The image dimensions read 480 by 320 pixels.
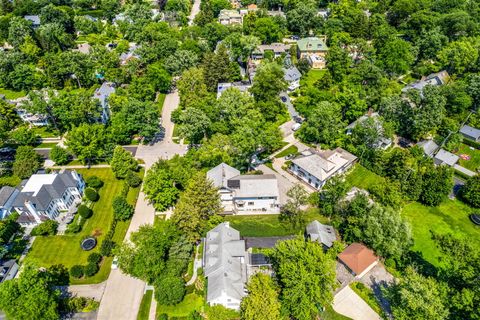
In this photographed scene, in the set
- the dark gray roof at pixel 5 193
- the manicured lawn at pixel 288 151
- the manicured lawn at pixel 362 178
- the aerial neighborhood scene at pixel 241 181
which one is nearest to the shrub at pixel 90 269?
the aerial neighborhood scene at pixel 241 181

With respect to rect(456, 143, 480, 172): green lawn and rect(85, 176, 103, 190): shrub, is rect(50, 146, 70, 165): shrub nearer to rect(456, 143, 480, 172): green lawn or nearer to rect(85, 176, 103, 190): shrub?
rect(85, 176, 103, 190): shrub

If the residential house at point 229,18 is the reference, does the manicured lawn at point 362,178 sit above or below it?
below

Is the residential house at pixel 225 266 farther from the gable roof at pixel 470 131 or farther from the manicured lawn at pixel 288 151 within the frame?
the gable roof at pixel 470 131

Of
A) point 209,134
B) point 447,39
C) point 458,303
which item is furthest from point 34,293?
point 447,39

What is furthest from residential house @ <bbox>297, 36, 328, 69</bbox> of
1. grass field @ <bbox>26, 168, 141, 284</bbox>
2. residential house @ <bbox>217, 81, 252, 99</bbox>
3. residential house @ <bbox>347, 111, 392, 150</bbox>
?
grass field @ <bbox>26, 168, 141, 284</bbox>

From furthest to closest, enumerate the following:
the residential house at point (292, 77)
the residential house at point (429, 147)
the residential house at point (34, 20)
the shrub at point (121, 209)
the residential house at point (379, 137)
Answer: the residential house at point (34, 20)
the residential house at point (292, 77)
the residential house at point (429, 147)
the residential house at point (379, 137)
the shrub at point (121, 209)

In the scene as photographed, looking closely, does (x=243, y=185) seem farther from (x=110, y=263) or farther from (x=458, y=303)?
(x=458, y=303)
